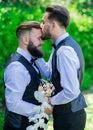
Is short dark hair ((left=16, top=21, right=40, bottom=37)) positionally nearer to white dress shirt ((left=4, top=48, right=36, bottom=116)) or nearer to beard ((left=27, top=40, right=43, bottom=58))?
beard ((left=27, top=40, right=43, bottom=58))

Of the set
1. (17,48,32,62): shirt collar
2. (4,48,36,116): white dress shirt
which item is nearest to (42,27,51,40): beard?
(17,48,32,62): shirt collar

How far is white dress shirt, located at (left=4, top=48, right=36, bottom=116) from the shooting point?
5.00 m

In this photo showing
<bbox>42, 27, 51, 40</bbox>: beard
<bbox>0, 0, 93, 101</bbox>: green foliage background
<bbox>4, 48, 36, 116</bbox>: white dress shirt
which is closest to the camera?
<bbox>4, 48, 36, 116</bbox>: white dress shirt

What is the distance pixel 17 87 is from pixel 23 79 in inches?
4.1

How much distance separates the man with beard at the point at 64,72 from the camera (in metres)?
4.91

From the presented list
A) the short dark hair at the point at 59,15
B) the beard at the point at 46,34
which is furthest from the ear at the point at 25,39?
the short dark hair at the point at 59,15

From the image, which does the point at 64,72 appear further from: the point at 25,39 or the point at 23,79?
the point at 25,39

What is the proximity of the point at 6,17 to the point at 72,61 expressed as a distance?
18.8 ft

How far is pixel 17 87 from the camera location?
4.99 meters

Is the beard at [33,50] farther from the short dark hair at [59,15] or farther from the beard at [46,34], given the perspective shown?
the short dark hair at [59,15]

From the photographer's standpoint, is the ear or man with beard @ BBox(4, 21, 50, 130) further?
the ear

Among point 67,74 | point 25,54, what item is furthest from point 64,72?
point 25,54

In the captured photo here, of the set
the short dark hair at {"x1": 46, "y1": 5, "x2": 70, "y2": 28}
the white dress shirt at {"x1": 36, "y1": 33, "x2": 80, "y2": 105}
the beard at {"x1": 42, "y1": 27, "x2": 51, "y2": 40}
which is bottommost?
the white dress shirt at {"x1": 36, "y1": 33, "x2": 80, "y2": 105}

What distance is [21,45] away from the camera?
5246 millimetres
